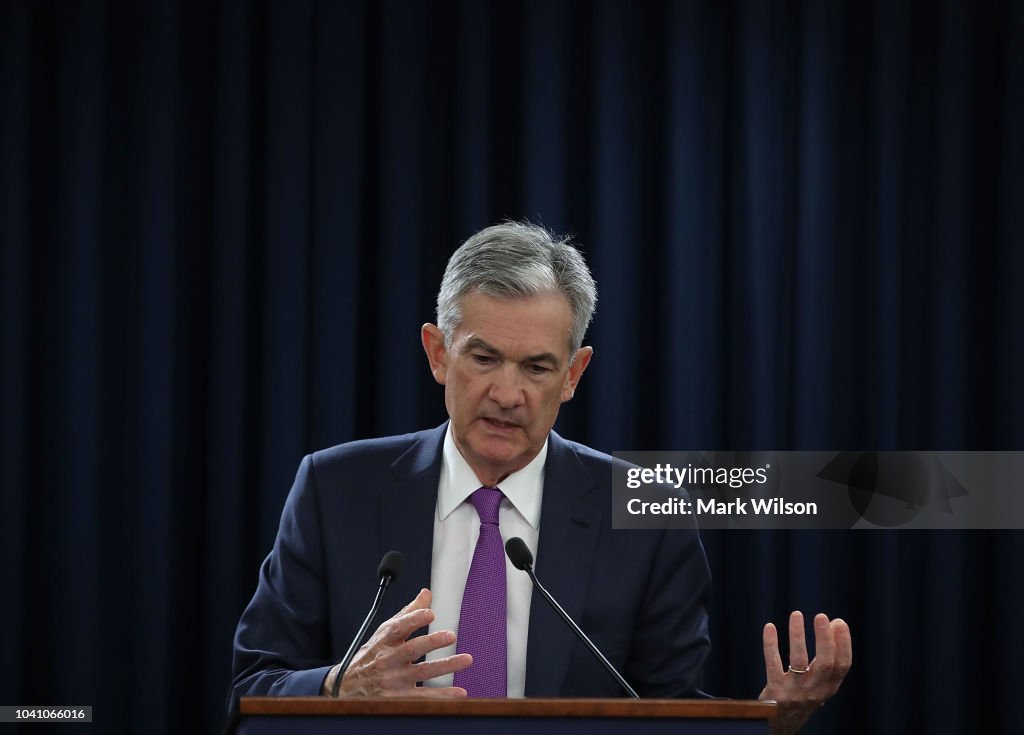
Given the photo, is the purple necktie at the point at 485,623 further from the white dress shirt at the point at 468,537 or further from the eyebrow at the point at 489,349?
the eyebrow at the point at 489,349

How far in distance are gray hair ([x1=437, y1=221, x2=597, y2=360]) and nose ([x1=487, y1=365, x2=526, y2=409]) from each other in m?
0.11

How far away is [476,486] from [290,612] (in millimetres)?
381

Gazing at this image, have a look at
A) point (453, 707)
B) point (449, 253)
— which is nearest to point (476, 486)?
point (453, 707)

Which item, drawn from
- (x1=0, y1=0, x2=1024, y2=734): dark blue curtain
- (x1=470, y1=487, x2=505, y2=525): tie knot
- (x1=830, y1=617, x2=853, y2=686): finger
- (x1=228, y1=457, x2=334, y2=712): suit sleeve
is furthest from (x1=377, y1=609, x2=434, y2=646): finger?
(x1=0, y1=0, x2=1024, y2=734): dark blue curtain

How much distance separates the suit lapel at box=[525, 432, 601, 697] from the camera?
5.94 feet

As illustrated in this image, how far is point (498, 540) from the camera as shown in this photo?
1896 mm

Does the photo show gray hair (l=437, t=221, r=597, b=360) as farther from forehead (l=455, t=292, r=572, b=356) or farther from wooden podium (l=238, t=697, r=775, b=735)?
wooden podium (l=238, t=697, r=775, b=735)

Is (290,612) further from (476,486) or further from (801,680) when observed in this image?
(801,680)

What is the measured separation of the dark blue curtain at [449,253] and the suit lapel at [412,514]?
1055mm

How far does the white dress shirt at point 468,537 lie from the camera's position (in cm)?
186

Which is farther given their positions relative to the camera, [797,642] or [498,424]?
[498,424]

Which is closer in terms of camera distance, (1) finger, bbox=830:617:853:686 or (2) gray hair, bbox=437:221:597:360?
(1) finger, bbox=830:617:853:686

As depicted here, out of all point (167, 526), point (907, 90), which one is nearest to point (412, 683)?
point (167, 526)

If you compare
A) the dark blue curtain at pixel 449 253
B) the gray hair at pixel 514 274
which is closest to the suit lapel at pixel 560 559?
the gray hair at pixel 514 274
